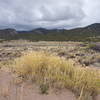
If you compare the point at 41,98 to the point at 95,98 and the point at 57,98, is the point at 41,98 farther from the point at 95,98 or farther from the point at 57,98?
the point at 95,98

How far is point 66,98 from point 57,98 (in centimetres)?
23

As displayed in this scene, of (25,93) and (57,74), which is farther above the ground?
(57,74)

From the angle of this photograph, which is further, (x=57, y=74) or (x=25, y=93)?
(x=57, y=74)

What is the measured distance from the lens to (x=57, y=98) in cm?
459

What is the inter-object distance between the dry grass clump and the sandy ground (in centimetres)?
24

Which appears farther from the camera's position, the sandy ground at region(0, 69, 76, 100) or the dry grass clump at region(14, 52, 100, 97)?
the dry grass clump at region(14, 52, 100, 97)

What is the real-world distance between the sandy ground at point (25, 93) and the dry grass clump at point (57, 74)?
24cm

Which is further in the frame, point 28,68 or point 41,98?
point 28,68

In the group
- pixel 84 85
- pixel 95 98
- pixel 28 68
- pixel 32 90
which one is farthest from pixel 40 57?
pixel 95 98

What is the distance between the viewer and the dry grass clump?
16.3 feet

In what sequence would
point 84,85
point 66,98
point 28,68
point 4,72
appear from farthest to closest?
1. point 4,72
2. point 28,68
3. point 84,85
4. point 66,98

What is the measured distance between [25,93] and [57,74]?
3.65 feet

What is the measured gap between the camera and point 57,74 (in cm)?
522

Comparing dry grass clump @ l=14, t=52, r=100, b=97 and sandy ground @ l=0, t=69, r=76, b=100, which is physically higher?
dry grass clump @ l=14, t=52, r=100, b=97
